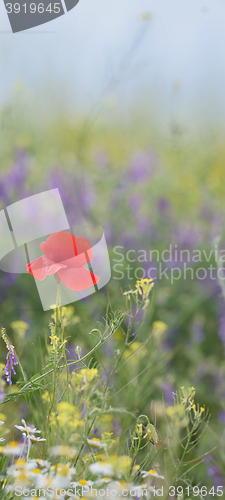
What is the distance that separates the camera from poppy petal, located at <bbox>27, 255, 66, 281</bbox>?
39 centimetres

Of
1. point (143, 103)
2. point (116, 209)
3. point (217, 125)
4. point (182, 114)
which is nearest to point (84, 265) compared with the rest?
point (116, 209)

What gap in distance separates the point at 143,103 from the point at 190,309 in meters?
1.23

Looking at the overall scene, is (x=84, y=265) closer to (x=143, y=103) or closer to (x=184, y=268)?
(x=184, y=268)

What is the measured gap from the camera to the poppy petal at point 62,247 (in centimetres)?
41

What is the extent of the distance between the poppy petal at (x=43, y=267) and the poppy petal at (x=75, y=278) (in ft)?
0.04

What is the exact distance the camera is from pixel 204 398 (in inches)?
38.0

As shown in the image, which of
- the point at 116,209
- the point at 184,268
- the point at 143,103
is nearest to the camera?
the point at 184,268

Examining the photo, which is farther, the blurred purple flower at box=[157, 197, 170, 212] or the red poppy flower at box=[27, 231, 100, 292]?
the blurred purple flower at box=[157, 197, 170, 212]

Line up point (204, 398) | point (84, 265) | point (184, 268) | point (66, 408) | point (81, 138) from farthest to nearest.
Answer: point (184, 268) < point (81, 138) < point (204, 398) < point (84, 265) < point (66, 408)

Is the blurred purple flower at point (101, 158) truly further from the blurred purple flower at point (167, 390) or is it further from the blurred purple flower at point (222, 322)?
the blurred purple flower at point (167, 390)

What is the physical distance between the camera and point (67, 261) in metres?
0.40

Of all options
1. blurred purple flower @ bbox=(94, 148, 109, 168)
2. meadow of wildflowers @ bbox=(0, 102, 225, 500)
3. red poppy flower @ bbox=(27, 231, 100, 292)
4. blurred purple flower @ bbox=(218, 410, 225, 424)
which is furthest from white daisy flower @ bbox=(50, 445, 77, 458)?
blurred purple flower @ bbox=(94, 148, 109, 168)

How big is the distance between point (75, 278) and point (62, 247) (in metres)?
0.04

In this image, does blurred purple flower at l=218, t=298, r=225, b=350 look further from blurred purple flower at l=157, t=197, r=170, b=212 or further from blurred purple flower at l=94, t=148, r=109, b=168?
blurred purple flower at l=94, t=148, r=109, b=168
